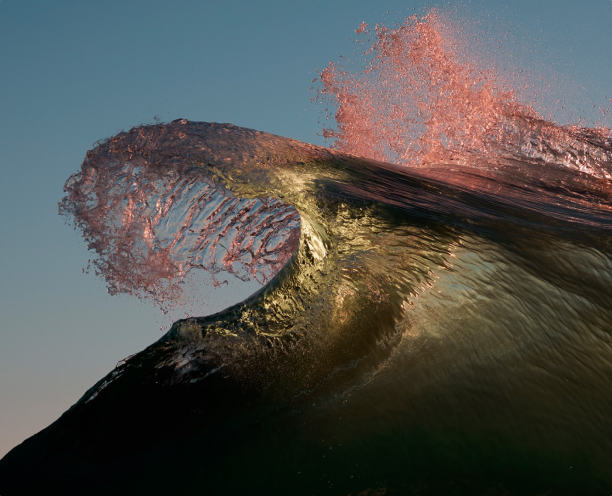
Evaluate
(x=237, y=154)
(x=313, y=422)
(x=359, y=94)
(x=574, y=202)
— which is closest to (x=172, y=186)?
(x=237, y=154)

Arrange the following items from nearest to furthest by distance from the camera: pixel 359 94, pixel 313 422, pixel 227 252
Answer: pixel 313 422 < pixel 227 252 < pixel 359 94

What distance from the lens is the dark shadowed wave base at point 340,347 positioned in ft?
9.14

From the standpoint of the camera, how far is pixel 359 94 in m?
6.17

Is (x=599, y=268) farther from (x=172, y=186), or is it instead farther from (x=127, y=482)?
(x=127, y=482)

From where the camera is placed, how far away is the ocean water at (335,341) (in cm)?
279

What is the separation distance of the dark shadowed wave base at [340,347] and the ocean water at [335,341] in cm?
1

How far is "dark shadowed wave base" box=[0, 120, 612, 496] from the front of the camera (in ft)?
9.14

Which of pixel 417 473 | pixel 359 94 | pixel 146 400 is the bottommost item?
pixel 417 473

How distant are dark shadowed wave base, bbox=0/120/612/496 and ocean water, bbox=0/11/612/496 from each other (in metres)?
0.01

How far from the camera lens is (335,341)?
3246 mm

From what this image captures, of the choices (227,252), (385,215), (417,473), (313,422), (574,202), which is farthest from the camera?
(574,202)

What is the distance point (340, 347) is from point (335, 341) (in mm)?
46

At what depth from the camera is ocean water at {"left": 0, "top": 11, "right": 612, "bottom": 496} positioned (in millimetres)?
2793

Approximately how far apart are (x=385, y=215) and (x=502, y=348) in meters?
0.97
